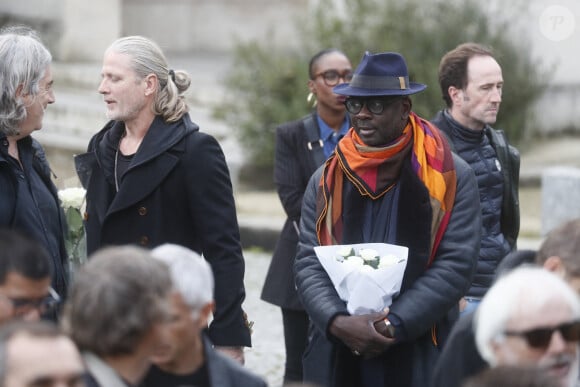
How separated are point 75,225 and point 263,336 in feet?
11.5

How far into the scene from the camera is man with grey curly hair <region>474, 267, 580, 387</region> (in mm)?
3703

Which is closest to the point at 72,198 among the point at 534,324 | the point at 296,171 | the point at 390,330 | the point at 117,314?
the point at 390,330

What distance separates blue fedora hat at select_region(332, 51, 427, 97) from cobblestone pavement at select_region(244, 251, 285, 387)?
2.86 m

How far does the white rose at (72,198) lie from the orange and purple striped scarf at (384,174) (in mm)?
1043

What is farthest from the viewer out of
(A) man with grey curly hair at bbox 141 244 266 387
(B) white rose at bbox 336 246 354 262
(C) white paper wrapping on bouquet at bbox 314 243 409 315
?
(B) white rose at bbox 336 246 354 262

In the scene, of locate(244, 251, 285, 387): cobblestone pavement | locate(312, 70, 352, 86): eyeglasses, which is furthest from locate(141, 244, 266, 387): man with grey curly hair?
locate(244, 251, 285, 387): cobblestone pavement

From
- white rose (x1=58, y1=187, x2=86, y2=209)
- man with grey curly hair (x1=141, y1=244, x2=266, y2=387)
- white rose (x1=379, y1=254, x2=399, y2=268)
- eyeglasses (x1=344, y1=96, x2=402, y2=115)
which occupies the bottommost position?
white rose (x1=58, y1=187, x2=86, y2=209)

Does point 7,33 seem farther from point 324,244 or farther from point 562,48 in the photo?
point 562,48

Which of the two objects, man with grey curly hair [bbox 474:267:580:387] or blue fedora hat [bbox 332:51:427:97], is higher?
blue fedora hat [bbox 332:51:427:97]

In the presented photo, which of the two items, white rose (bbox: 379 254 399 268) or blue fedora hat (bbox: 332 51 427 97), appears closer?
white rose (bbox: 379 254 399 268)

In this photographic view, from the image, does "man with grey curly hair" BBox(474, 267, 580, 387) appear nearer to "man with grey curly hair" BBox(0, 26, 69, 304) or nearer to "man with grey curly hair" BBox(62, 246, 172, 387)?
"man with grey curly hair" BBox(62, 246, 172, 387)

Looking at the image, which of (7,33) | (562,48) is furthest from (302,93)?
(7,33)

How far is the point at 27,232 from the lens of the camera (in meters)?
5.15

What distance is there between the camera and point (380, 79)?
5.51 m
